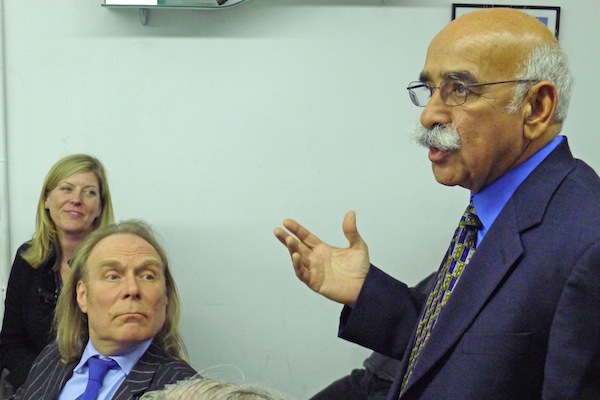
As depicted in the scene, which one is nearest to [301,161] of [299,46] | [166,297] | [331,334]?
[299,46]

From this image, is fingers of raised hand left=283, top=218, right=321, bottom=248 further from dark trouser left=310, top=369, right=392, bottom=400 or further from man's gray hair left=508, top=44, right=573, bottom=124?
dark trouser left=310, top=369, right=392, bottom=400

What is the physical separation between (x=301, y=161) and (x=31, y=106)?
1.11 meters

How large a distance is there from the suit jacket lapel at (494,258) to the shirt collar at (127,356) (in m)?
1.04

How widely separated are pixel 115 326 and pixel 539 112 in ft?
4.29

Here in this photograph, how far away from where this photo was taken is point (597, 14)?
10.1 ft

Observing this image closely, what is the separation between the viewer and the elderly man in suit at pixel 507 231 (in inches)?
45.4

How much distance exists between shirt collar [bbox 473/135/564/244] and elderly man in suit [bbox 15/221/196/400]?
102 centimetres

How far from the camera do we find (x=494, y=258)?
4.15 feet

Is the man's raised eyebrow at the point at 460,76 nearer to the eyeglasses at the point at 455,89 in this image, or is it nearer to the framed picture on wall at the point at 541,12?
the eyeglasses at the point at 455,89

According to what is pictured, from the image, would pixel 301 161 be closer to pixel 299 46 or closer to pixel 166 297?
pixel 299 46

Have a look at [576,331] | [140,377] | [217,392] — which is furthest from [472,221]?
[140,377]

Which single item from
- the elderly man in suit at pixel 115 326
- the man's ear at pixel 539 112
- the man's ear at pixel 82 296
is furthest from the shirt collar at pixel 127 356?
the man's ear at pixel 539 112

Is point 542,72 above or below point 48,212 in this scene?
above

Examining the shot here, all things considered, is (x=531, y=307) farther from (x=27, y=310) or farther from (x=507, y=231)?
Answer: (x=27, y=310)
